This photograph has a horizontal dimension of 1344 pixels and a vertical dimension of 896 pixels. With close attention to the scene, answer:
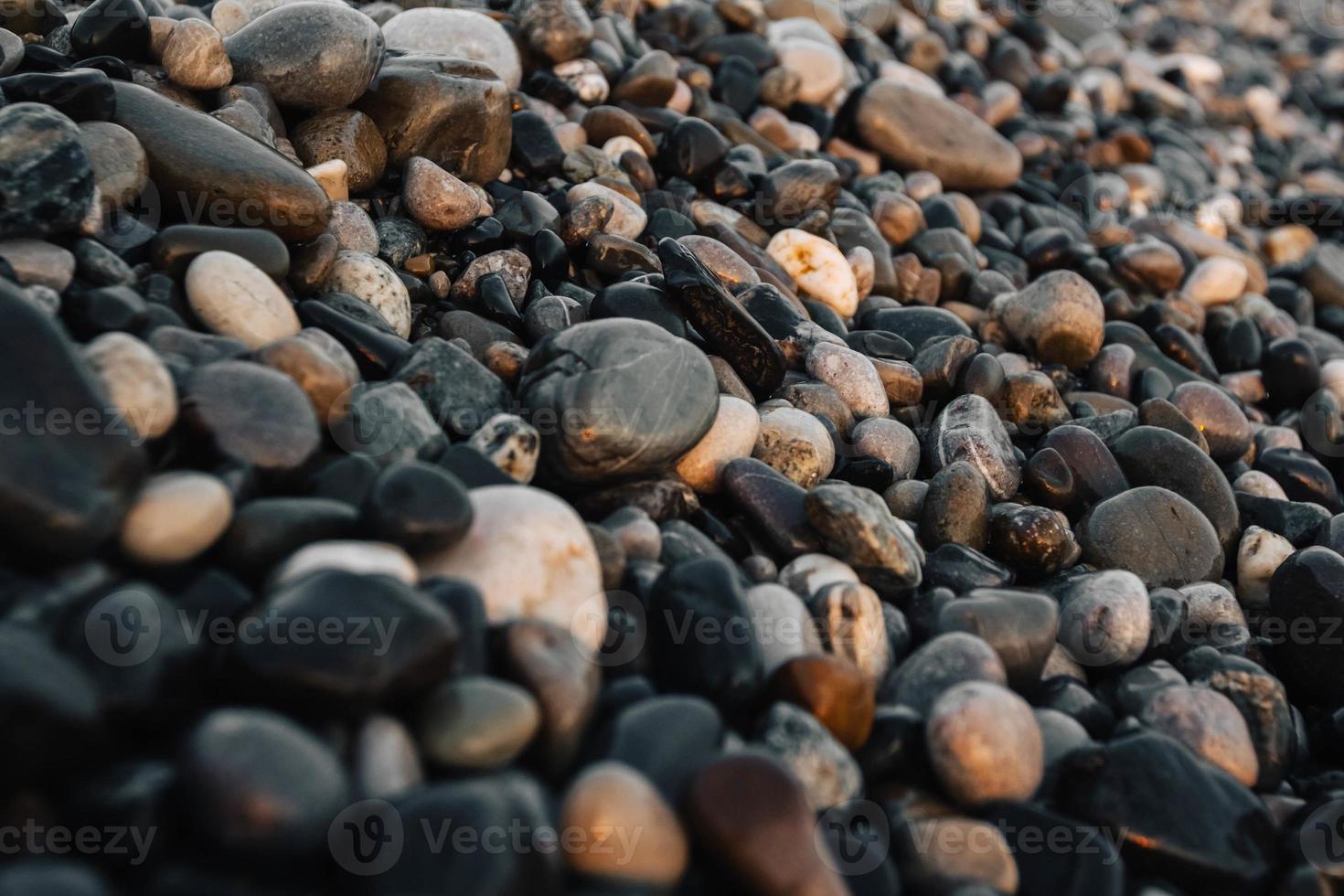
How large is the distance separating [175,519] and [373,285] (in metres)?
1.37

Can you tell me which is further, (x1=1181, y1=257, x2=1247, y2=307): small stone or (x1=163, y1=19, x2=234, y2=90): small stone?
(x1=1181, y1=257, x2=1247, y2=307): small stone

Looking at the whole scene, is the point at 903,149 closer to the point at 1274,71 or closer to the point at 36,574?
the point at 36,574

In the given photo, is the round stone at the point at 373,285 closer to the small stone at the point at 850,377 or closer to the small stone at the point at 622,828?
the small stone at the point at 850,377

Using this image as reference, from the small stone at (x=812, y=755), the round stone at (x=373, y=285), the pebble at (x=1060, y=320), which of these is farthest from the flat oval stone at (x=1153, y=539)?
the round stone at (x=373, y=285)

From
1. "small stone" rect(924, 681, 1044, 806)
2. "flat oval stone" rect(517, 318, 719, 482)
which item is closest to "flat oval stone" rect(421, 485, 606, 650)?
"flat oval stone" rect(517, 318, 719, 482)

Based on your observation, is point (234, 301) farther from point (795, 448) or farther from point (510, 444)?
point (795, 448)

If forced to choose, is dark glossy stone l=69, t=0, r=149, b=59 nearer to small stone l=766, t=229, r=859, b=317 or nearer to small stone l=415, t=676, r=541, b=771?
small stone l=766, t=229, r=859, b=317

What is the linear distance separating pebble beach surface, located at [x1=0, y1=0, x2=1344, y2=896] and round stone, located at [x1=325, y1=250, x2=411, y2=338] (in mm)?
16

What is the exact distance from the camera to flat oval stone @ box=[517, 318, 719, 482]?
284 cm

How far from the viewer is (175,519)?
211 centimetres

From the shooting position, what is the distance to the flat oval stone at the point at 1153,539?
339cm

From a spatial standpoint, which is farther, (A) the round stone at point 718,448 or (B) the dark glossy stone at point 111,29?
(B) the dark glossy stone at point 111,29

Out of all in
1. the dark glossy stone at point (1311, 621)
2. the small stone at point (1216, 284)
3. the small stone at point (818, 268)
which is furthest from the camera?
the small stone at point (1216, 284)

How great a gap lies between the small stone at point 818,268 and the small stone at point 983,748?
88.6 inches
